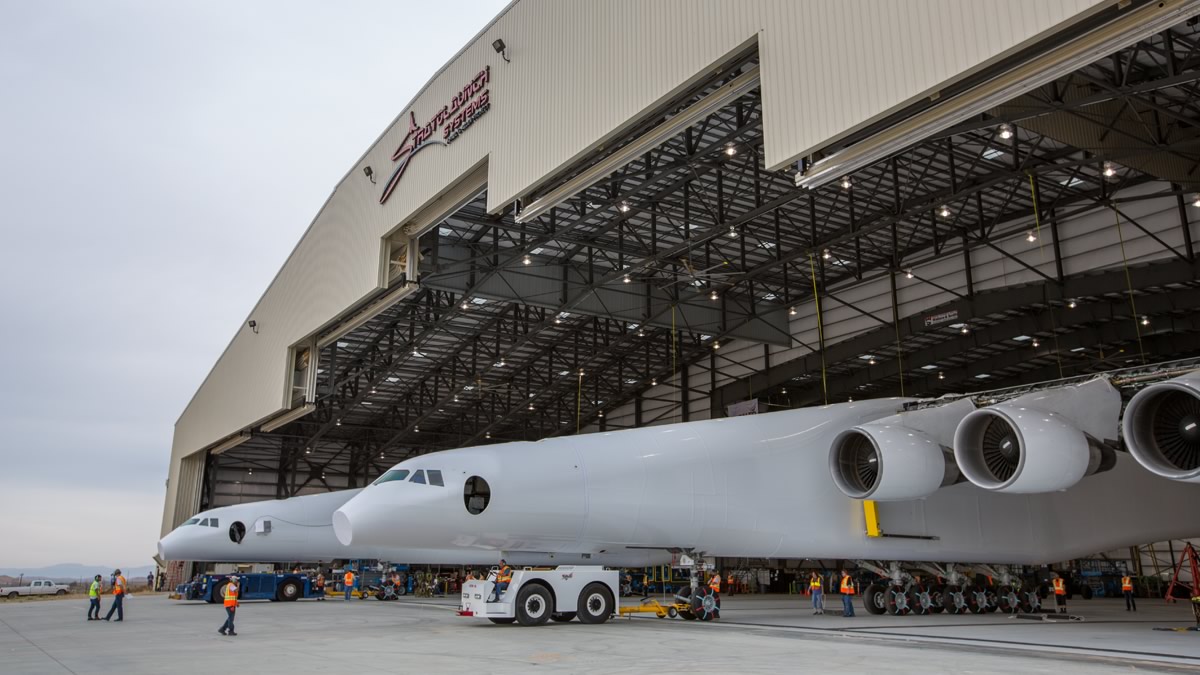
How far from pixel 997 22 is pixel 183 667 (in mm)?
13463

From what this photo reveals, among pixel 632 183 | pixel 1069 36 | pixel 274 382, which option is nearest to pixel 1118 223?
pixel 632 183

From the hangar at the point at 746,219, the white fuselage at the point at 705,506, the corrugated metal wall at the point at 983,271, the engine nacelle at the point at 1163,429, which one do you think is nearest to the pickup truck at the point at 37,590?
the hangar at the point at 746,219

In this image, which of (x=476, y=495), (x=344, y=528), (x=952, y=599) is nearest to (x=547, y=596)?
(x=476, y=495)

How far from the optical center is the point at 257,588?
31516 millimetres

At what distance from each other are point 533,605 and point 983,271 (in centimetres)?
2388

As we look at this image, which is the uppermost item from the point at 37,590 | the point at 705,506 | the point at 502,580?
the point at 705,506

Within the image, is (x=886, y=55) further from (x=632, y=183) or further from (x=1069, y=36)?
(x=632, y=183)

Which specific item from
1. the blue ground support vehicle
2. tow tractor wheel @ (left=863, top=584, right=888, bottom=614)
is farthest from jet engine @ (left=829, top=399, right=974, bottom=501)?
the blue ground support vehicle

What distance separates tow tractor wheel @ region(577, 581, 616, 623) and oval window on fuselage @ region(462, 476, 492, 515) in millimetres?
3076

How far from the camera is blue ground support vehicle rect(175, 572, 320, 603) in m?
31.1

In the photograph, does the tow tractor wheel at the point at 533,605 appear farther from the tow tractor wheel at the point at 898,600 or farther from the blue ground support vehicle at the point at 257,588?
the blue ground support vehicle at the point at 257,588

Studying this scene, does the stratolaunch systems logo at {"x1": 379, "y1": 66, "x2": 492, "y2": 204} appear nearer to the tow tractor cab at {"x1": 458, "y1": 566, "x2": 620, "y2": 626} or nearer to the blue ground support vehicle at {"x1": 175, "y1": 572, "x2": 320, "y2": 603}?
the tow tractor cab at {"x1": 458, "y1": 566, "x2": 620, "y2": 626}

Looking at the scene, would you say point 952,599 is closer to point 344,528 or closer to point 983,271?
point 344,528

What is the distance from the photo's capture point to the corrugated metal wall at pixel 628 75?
1165cm
